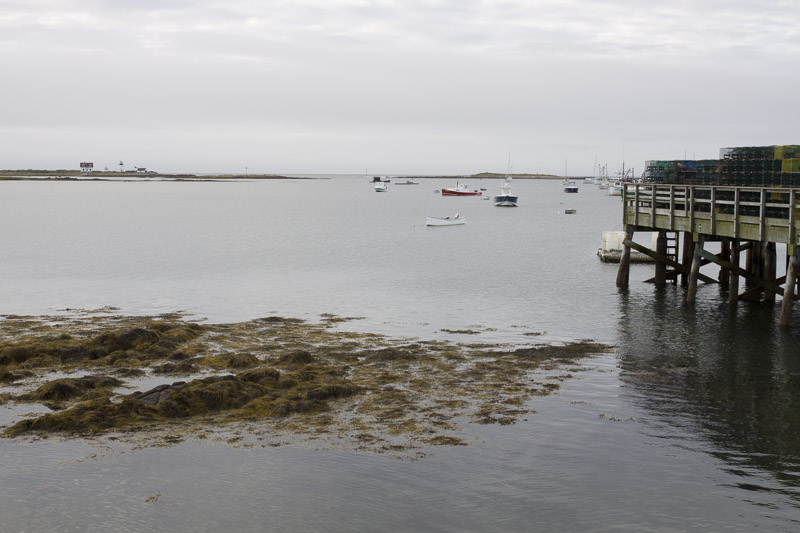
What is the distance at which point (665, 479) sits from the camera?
14.2 meters

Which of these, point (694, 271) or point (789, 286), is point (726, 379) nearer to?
point (789, 286)

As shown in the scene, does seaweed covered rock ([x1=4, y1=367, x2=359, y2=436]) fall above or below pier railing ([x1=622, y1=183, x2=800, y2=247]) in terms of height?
below

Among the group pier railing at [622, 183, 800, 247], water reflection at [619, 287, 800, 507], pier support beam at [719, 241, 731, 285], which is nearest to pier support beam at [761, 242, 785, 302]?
water reflection at [619, 287, 800, 507]

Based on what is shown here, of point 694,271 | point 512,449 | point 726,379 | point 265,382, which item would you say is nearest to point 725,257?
point 694,271

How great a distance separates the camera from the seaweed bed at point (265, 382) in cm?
1653

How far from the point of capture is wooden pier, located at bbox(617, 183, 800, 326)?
2666cm

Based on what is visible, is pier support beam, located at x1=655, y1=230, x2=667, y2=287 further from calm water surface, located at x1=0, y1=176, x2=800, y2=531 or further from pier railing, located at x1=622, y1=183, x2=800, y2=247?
pier railing, located at x1=622, y1=183, x2=800, y2=247

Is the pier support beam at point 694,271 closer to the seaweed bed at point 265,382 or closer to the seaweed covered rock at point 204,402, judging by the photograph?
the seaweed bed at point 265,382

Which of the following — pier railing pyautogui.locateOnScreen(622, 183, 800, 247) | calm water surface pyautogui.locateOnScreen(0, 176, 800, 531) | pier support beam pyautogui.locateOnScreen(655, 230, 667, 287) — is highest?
pier railing pyautogui.locateOnScreen(622, 183, 800, 247)

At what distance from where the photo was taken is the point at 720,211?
31688 millimetres

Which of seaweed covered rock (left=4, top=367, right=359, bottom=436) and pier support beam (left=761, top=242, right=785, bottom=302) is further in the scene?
pier support beam (left=761, top=242, right=785, bottom=302)

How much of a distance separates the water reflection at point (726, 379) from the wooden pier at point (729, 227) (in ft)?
3.97

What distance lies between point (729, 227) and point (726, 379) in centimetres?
996

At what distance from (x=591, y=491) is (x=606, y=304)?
2008 cm
